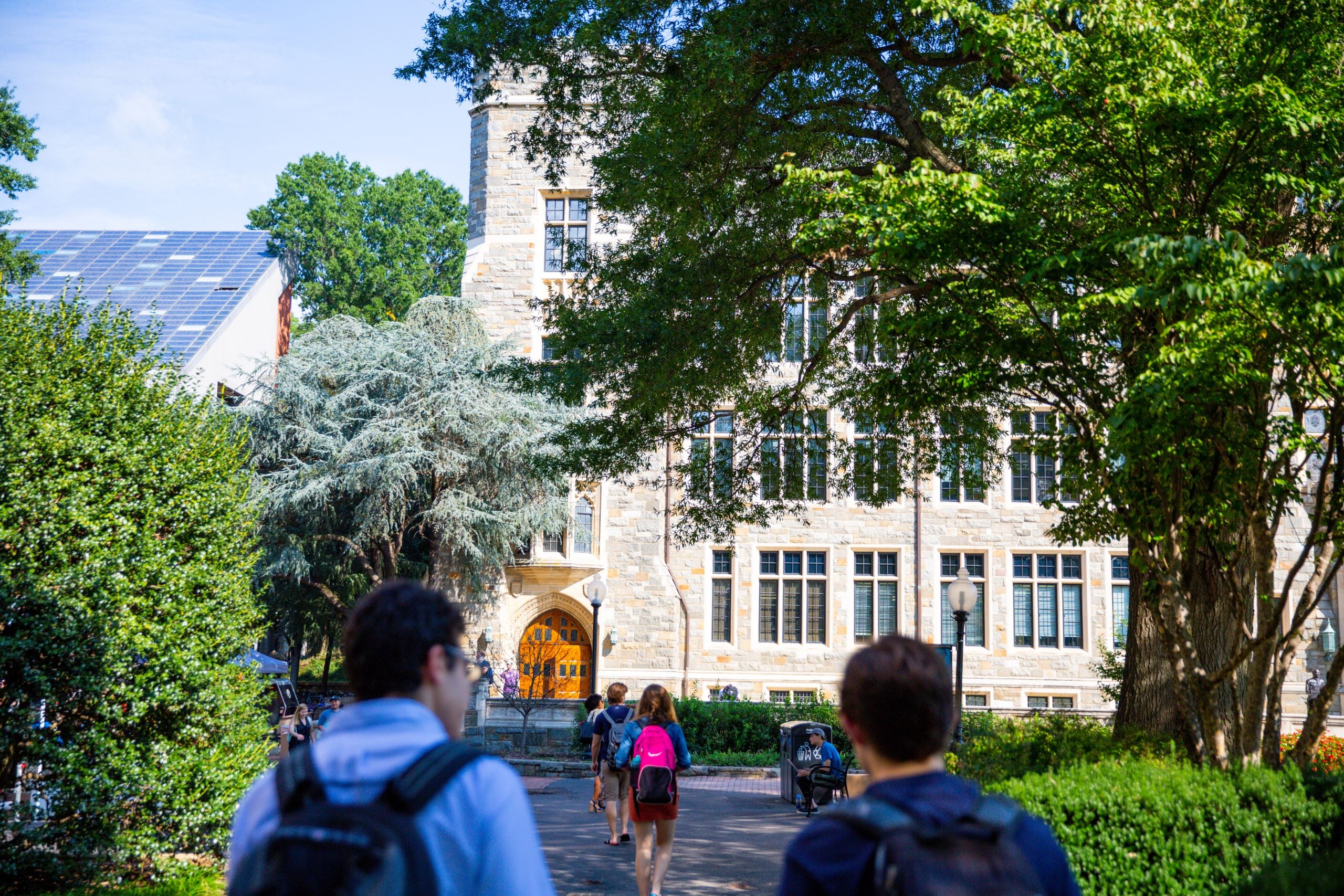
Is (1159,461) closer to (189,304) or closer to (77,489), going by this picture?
(77,489)

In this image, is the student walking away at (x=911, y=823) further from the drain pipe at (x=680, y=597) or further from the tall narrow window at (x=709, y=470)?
the drain pipe at (x=680, y=597)

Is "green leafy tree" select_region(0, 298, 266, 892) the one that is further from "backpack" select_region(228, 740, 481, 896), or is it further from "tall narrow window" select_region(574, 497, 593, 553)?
"tall narrow window" select_region(574, 497, 593, 553)

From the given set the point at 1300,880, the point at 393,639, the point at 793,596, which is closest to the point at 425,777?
the point at 393,639

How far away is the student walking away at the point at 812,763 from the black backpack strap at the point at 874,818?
11.4 m

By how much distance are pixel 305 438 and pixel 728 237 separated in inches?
575

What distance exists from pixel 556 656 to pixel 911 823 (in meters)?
25.6

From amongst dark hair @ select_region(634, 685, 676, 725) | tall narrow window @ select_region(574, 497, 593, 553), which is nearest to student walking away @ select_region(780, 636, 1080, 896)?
dark hair @ select_region(634, 685, 676, 725)

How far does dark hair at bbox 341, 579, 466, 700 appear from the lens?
6.69ft

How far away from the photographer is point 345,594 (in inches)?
1079

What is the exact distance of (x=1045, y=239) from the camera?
7629mm

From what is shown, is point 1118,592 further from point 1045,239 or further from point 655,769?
point 655,769

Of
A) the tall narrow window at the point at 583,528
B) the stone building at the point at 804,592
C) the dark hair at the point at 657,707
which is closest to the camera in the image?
the dark hair at the point at 657,707

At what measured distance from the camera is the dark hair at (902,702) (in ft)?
6.70

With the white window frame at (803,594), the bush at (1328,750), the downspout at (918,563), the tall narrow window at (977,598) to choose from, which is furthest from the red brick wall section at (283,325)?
the bush at (1328,750)
